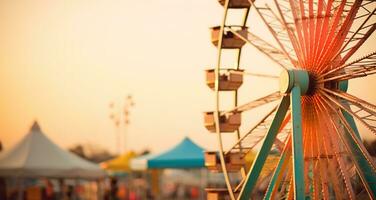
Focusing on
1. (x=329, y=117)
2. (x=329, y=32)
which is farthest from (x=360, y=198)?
(x=329, y=32)

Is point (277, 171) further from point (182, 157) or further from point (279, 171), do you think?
point (182, 157)

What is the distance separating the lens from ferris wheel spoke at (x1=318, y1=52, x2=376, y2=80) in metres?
15.8

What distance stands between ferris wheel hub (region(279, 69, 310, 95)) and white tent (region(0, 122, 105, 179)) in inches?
642

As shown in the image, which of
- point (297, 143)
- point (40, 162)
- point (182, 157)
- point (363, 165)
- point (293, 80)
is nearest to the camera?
point (297, 143)

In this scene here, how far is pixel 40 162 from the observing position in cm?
3189

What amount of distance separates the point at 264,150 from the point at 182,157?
15.0 m

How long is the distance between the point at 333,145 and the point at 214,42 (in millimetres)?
4109

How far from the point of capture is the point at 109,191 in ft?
139

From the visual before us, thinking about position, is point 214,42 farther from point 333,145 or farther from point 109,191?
point 109,191

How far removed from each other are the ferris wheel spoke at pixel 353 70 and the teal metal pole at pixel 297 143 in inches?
24.4

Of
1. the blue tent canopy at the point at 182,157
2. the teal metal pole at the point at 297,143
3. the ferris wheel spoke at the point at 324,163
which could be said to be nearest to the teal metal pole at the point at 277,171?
the ferris wheel spoke at the point at 324,163

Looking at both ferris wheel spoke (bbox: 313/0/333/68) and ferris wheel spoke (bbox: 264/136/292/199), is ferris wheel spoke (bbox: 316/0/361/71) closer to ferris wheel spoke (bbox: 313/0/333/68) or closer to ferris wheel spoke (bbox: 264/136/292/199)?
ferris wheel spoke (bbox: 313/0/333/68)

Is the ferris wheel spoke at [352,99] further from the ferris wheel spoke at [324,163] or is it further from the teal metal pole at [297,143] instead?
the teal metal pole at [297,143]

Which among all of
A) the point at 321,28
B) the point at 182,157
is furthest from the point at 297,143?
the point at 182,157
